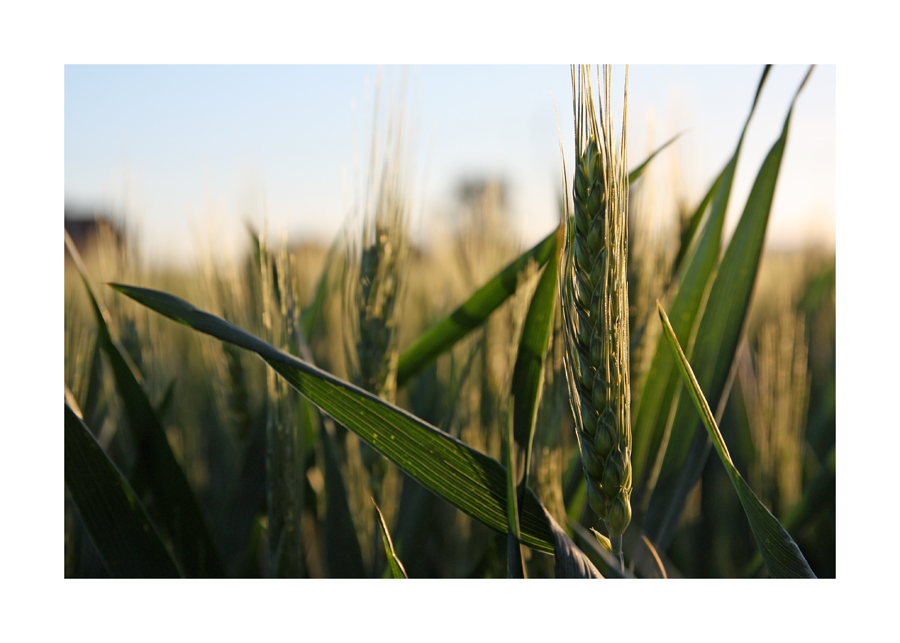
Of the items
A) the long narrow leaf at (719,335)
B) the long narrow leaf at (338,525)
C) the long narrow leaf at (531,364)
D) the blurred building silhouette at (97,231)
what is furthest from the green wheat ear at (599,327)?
the blurred building silhouette at (97,231)

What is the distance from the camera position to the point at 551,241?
2.32ft

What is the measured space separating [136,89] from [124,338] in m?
0.46

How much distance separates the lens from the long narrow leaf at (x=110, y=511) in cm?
61

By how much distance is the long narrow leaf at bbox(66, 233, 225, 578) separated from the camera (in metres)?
0.69

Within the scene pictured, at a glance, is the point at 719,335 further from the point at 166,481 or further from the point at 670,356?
the point at 166,481

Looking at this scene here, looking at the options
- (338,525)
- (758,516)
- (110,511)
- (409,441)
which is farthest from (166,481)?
(758,516)

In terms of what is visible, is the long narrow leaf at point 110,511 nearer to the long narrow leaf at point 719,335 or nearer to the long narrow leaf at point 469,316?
the long narrow leaf at point 469,316

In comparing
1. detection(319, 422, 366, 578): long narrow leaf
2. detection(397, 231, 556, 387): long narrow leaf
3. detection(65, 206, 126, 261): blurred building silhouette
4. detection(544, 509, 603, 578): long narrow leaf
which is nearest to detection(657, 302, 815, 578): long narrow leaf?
detection(544, 509, 603, 578): long narrow leaf

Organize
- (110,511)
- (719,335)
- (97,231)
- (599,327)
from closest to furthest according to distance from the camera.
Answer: (599,327)
(110,511)
(719,335)
(97,231)

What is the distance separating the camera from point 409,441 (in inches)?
20.2

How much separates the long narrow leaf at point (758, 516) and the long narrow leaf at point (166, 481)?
2.13 ft

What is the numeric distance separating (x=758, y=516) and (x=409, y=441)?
352 millimetres

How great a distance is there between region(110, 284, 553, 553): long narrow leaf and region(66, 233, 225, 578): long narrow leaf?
0.25 m
